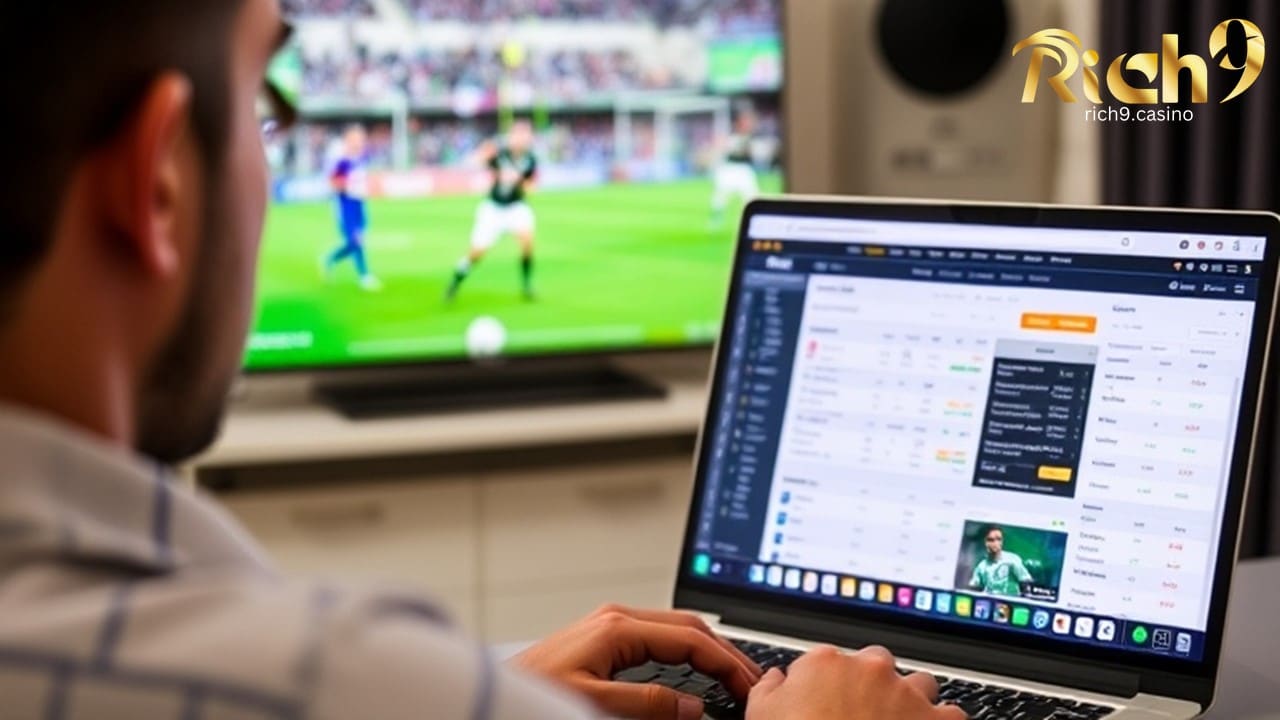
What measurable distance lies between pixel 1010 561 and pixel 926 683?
0.50 ft

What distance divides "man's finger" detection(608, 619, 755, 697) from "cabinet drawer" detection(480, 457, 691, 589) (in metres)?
1.79

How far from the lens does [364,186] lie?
9.64 feet

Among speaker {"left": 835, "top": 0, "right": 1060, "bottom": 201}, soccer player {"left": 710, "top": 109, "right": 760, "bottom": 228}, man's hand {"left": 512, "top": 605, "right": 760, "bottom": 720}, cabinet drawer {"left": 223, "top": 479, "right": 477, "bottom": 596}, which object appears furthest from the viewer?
speaker {"left": 835, "top": 0, "right": 1060, "bottom": 201}

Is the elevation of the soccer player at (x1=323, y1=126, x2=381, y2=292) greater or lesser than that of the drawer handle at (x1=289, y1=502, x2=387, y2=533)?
greater

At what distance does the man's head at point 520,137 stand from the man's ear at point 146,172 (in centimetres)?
241

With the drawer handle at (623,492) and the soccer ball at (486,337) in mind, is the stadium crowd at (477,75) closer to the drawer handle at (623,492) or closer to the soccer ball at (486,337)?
the soccer ball at (486,337)

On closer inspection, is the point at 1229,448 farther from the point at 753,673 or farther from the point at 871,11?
the point at 871,11

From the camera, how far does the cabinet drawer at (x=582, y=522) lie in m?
2.89

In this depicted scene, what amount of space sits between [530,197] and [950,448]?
1.91 meters

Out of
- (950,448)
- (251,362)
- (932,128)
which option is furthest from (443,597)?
(950,448)

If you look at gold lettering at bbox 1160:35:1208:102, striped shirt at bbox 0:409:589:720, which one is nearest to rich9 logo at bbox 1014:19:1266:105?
gold lettering at bbox 1160:35:1208:102

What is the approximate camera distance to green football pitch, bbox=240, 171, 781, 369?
2916 mm

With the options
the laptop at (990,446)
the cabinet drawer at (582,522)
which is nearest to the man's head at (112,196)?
the laptop at (990,446)

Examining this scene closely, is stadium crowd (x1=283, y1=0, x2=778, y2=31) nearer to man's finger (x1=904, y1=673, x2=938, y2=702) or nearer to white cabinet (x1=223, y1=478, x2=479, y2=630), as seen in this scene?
white cabinet (x1=223, y1=478, x2=479, y2=630)
